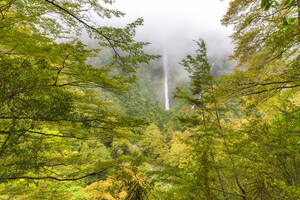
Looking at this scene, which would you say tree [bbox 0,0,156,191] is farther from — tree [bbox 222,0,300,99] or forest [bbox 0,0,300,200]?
tree [bbox 222,0,300,99]

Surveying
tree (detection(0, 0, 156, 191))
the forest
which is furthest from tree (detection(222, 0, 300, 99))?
tree (detection(0, 0, 156, 191))

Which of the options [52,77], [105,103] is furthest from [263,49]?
[52,77]

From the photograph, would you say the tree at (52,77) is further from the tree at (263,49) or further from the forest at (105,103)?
the tree at (263,49)

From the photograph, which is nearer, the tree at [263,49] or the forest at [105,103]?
the forest at [105,103]

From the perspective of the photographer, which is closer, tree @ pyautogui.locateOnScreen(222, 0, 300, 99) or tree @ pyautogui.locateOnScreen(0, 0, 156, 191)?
tree @ pyautogui.locateOnScreen(0, 0, 156, 191)

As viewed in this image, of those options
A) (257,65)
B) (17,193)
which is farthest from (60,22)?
(257,65)

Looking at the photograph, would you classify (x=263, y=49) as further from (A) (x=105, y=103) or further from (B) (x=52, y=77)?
(B) (x=52, y=77)

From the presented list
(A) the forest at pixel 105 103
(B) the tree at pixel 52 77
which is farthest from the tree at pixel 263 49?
(B) the tree at pixel 52 77

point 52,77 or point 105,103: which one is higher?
point 52,77

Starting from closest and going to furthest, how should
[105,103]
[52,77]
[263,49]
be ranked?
[52,77]
[105,103]
[263,49]

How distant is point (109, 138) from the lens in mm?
3479

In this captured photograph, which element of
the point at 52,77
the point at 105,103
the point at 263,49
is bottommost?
the point at 105,103

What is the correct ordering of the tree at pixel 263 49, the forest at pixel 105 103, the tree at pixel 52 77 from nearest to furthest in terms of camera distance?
the tree at pixel 52 77 < the forest at pixel 105 103 < the tree at pixel 263 49

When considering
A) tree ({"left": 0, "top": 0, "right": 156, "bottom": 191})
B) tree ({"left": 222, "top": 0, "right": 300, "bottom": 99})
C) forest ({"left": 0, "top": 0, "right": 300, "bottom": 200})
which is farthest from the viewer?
tree ({"left": 222, "top": 0, "right": 300, "bottom": 99})
